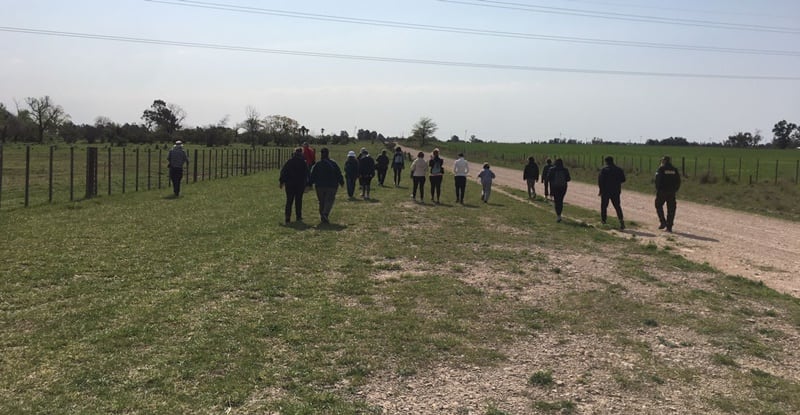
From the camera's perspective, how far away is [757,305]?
7699 millimetres

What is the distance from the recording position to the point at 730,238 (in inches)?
557

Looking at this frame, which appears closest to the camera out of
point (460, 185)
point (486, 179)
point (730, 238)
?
point (730, 238)

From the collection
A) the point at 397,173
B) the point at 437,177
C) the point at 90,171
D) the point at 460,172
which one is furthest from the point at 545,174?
the point at 90,171

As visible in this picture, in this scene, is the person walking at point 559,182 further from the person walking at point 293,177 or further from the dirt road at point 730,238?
the person walking at point 293,177

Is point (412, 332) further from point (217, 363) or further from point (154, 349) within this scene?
point (154, 349)

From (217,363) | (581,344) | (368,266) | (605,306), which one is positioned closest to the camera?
(217,363)

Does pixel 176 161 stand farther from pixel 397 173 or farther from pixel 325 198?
pixel 397 173

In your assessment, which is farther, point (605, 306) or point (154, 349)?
point (605, 306)

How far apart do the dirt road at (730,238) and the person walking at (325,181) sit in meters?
6.53

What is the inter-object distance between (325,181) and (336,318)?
770 cm

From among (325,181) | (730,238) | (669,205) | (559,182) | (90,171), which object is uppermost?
(559,182)

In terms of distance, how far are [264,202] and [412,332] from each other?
42.1 feet

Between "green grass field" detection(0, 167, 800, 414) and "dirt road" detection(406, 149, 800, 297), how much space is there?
0.85 m

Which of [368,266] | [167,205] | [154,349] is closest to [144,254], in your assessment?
[368,266]
